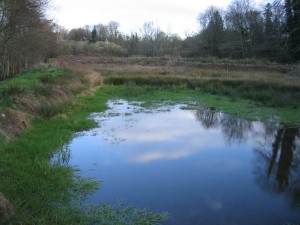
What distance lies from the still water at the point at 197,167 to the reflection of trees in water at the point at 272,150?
0.02 meters

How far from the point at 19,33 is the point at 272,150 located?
646 inches

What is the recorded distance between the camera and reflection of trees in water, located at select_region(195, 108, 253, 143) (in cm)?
1198

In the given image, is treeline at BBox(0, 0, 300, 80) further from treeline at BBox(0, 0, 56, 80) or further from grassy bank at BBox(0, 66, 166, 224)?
grassy bank at BBox(0, 66, 166, 224)

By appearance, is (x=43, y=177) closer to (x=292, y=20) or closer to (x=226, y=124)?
(x=226, y=124)

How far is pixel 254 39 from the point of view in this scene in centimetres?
5322

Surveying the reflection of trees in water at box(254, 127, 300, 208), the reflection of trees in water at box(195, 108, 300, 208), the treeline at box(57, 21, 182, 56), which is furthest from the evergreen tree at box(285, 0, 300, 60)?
the treeline at box(57, 21, 182, 56)

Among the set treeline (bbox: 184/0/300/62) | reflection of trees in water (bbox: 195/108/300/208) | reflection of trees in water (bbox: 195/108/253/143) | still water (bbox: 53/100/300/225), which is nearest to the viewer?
still water (bbox: 53/100/300/225)

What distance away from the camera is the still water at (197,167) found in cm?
641

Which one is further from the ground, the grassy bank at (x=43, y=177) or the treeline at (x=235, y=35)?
the treeline at (x=235, y=35)

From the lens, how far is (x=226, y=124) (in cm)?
1359

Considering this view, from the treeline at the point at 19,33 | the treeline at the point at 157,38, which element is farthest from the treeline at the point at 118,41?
the treeline at the point at 19,33

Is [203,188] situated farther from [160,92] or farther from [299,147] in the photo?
[160,92]

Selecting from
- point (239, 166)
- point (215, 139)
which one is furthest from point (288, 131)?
point (239, 166)

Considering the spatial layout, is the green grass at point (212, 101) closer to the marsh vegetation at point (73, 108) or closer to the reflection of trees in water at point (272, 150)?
the marsh vegetation at point (73, 108)
